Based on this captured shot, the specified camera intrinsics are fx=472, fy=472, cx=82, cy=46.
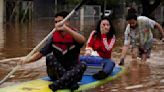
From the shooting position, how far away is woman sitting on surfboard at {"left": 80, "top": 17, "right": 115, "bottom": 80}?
8.44 meters

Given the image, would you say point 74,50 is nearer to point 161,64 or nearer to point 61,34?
point 61,34

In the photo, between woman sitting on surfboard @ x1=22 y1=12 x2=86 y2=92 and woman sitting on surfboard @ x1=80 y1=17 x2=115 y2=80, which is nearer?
woman sitting on surfboard @ x1=22 y1=12 x2=86 y2=92

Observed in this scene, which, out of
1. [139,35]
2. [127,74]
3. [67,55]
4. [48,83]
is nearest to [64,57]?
[67,55]

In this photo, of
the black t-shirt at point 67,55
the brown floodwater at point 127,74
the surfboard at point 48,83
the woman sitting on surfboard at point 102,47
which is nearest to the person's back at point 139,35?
the brown floodwater at point 127,74

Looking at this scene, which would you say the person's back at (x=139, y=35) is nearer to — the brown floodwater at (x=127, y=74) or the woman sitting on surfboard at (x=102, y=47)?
the brown floodwater at (x=127, y=74)

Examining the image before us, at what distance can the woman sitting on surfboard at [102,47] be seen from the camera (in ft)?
27.7

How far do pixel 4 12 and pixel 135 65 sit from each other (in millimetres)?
27110

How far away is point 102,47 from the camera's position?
340 inches

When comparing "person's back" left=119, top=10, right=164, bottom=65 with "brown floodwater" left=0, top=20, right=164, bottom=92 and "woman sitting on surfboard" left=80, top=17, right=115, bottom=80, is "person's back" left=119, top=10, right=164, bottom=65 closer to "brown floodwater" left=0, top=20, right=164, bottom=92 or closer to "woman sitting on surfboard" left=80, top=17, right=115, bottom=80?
"brown floodwater" left=0, top=20, right=164, bottom=92

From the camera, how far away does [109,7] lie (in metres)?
53.3

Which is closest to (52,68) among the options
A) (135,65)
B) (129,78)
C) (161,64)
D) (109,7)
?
(129,78)

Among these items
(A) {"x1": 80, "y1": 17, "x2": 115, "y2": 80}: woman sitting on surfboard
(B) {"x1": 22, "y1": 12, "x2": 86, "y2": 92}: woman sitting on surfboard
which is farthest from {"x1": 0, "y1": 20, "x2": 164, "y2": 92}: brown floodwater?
(B) {"x1": 22, "y1": 12, "x2": 86, "y2": 92}: woman sitting on surfboard

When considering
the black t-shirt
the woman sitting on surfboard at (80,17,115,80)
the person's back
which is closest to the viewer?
the black t-shirt

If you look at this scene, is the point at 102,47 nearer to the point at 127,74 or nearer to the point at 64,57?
the point at 127,74
